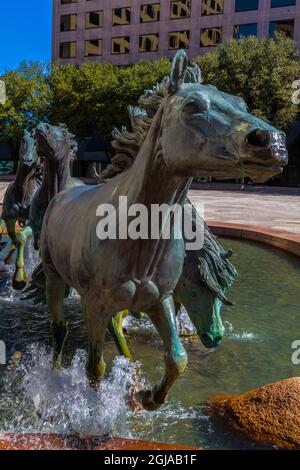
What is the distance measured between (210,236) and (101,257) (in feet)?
5.25

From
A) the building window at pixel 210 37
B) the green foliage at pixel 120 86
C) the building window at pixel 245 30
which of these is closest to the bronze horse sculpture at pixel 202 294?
the green foliage at pixel 120 86

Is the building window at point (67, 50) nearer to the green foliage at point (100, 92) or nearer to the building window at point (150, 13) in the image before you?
the building window at point (150, 13)

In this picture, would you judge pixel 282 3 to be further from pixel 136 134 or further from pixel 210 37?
pixel 136 134

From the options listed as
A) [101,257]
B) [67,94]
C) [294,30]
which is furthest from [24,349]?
[294,30]

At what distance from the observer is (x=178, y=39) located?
49.8m

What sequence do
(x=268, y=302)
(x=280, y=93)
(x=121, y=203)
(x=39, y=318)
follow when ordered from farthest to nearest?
(x=280, y=93) < (x=268, y=302) < (x=39, y=318) < (x=121, y=203)

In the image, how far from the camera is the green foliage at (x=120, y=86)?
33.9 metres

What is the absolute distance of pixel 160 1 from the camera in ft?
163

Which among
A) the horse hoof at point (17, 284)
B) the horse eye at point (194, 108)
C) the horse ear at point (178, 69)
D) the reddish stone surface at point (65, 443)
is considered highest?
the horse ear at point (178, 69)

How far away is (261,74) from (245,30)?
1494 cm

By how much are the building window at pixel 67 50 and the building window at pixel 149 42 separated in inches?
299

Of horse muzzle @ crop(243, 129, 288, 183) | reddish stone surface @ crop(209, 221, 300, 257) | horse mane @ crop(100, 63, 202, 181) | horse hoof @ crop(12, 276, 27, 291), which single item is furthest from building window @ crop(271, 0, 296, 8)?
horse muzzle @ crop(243, 129, 288, 183)

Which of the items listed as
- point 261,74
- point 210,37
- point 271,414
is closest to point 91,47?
point 210,37
